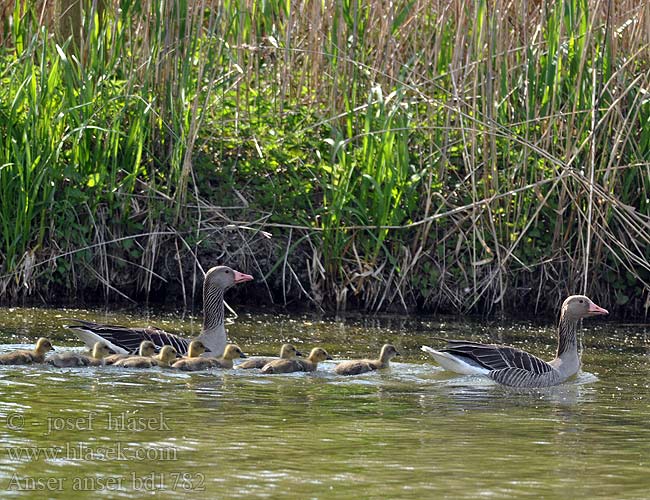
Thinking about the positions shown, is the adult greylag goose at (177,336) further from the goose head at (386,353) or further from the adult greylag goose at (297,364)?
the goose head at (386,353)

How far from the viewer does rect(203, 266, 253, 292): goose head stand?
36.9ft

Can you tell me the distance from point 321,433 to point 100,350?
2.97m

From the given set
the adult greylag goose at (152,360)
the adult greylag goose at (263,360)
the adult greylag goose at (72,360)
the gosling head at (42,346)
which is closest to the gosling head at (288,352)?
the adult greylag goose at (263,360)

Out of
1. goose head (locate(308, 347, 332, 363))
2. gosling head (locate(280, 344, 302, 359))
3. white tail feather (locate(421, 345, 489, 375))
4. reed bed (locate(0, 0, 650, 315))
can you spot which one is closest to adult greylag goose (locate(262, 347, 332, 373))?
goose head (locate(308, 347, 332, 363))

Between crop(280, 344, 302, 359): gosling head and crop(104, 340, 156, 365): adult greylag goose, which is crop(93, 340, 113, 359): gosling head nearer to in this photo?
crop(104, 340, 156, 365): adult greylag goose

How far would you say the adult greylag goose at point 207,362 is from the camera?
9625 millimetres

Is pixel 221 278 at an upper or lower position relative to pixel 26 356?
upper

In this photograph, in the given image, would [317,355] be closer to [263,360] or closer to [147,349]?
[263,360]

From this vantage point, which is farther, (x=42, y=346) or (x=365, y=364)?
(x=365, y=364)

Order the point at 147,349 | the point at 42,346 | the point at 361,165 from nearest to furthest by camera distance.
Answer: the point at 42,346 < the point at 147,349 < the point at 361,165

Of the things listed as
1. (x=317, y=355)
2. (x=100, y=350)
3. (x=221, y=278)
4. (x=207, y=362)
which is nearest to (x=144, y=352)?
(x=100, y=350)

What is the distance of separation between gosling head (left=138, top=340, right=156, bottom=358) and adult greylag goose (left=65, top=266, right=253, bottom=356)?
0.19 meters

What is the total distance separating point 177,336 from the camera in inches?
418

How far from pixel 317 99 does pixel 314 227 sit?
1.68m
